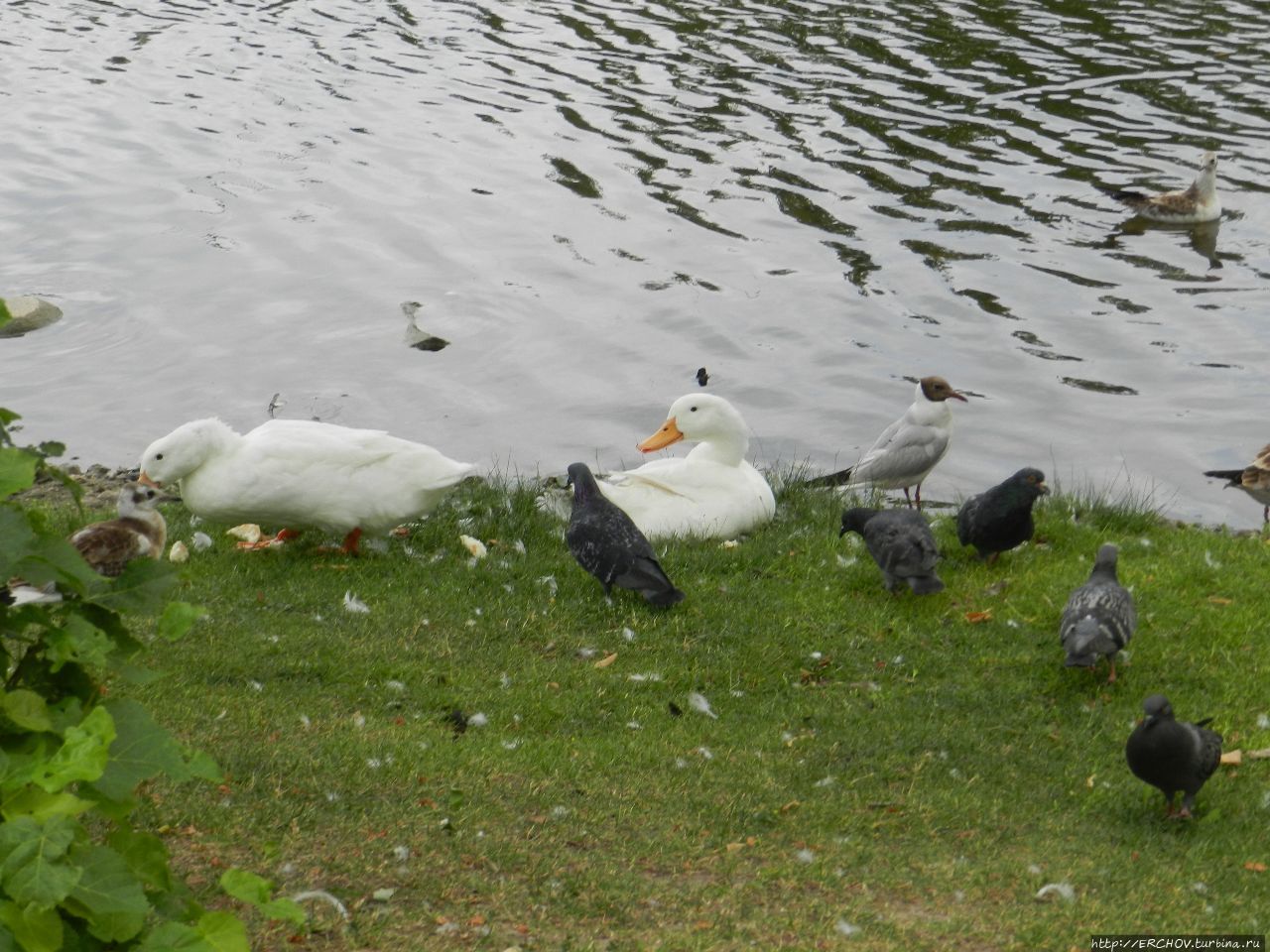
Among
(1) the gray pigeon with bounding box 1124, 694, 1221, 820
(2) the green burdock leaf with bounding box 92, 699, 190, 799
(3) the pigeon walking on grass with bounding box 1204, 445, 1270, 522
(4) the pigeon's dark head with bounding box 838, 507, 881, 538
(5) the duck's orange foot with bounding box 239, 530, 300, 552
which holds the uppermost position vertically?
(2) the green burdock leaf with bounding box 92, 699, 190, 799

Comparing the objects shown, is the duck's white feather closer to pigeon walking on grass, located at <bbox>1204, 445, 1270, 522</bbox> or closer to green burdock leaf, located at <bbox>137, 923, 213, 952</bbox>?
green burdock leaf, located at <bbox>137, 923, 213, 952</bbox>

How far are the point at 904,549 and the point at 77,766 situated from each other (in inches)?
267

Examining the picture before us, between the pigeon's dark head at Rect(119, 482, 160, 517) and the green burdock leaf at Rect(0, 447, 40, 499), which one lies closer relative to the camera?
the green burdock leaf at Rect(0, 447, 40, 499)

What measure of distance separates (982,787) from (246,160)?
57.5 ft

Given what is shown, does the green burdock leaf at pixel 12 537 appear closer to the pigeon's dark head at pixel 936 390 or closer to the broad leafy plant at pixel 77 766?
the broad leafy plant at pixel 77 766

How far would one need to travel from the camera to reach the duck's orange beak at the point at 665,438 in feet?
37.4

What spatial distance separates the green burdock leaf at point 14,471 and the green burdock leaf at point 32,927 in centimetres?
86

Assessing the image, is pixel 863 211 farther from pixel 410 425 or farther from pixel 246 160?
pixel 246 160

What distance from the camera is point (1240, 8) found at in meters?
27.4

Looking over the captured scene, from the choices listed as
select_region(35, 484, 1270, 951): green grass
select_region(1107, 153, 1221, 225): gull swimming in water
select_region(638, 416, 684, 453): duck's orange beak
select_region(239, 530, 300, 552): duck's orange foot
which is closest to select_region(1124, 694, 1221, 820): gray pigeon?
select_region(35, 484, 1270, 951): green grass

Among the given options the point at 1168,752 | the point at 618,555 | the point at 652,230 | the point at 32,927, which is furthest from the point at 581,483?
the point at 652,230

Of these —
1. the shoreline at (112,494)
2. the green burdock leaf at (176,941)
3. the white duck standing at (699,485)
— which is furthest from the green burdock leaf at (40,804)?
the shoreline at (112,494)

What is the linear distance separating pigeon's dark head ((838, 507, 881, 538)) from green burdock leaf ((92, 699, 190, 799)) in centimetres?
683

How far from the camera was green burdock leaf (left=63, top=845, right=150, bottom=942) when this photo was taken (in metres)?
2.91
